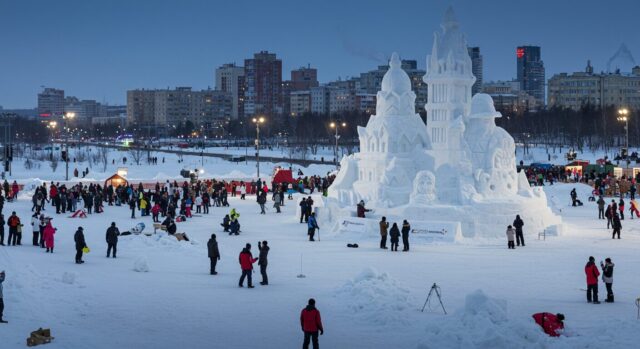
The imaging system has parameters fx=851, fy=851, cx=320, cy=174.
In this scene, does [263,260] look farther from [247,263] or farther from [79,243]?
[79,243]

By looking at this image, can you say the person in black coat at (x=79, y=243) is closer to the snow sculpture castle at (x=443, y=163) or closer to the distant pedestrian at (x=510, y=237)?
the snow sculpture castle at (x=443, y=163)

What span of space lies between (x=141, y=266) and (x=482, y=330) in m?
10.5

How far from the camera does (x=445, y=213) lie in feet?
104

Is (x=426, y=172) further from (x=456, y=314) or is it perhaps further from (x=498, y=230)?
(x=456, y=314)

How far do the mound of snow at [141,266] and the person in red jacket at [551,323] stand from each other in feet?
35.1

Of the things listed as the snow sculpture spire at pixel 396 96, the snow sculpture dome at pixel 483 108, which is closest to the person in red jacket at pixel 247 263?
the snow sculpture dome at pixel 483 108

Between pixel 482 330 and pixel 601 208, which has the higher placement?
pixel 601 208

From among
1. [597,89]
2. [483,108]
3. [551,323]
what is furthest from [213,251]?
[597,89]

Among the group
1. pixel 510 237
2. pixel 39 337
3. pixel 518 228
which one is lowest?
pixel 39 337

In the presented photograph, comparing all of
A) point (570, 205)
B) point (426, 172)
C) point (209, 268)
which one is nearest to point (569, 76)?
A: point (570, 205)

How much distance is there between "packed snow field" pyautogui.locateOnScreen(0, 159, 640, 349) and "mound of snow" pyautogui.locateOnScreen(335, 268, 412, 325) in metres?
0.04

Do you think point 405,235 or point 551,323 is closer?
point 551,323

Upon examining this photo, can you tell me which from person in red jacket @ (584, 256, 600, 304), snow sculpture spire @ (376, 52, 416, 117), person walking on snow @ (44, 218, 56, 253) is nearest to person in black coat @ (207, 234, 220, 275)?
person walking on snow @ (44, 218, 56, 253)

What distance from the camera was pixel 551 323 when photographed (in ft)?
50.5
